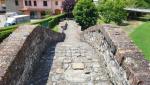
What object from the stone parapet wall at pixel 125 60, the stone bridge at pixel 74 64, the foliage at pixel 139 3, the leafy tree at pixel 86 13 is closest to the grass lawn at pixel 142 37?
the leafy tree at pixel 86 13

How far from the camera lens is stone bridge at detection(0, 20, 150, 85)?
5802mm

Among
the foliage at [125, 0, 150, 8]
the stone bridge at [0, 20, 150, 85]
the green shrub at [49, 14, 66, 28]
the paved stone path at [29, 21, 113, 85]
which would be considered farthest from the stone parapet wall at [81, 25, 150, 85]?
the foliage at [125, 0, 150, 8]

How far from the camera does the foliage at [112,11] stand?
1773 inches

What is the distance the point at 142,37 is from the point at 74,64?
88.6 ft

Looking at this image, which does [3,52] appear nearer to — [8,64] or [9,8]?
[8,64]

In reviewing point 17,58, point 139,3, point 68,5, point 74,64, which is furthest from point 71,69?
point 139,3

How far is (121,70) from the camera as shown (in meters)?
6.44

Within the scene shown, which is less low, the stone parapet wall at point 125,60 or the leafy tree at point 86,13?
the stone parapet wall at point 125,60

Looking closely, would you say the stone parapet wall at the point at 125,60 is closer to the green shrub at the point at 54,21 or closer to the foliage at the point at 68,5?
the green shrub at the point at 54,21

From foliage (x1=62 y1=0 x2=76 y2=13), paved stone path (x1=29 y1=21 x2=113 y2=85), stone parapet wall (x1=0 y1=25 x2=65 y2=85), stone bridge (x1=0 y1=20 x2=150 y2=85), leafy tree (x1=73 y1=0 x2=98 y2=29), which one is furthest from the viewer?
foliage (x1=62 y1=0 x2=76 y2=13)

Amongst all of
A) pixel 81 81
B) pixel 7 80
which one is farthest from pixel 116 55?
pixel 7 80

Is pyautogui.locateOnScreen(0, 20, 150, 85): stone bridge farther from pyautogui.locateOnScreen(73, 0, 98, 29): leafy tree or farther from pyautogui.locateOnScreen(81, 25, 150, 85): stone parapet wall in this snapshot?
pyautogui.locateOnScreen(73, 0, 98, 29): leafy tree

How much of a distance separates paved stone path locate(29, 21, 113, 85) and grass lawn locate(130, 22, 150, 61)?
1566 centimetres

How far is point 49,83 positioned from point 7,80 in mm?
2159
